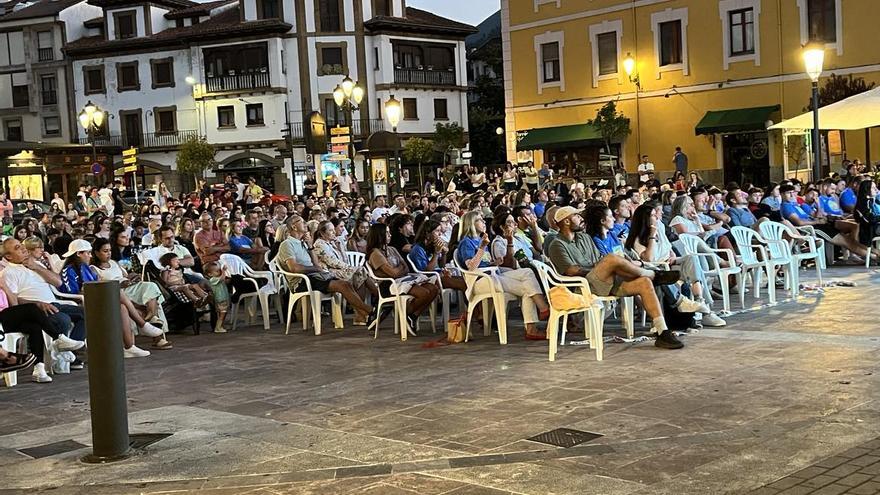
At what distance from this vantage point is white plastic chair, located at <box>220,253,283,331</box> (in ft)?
44.4

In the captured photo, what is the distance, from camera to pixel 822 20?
3092cm

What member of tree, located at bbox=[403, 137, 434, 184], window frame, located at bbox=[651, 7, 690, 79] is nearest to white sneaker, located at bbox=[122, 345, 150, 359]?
window frame, located at bbox=[651, 7, 690, 79]

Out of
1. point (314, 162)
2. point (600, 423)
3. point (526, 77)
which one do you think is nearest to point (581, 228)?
point (600, 423)

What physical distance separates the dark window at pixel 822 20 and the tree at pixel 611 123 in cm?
668

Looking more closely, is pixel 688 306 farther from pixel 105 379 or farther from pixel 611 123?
pixel 611 123

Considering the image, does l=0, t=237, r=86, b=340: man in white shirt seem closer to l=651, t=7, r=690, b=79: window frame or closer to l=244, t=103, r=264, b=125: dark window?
l=651, t=7, r=690, b=79: window frame

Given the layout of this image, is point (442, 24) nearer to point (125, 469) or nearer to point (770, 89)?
point (770, 89)

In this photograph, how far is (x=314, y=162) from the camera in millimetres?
51562

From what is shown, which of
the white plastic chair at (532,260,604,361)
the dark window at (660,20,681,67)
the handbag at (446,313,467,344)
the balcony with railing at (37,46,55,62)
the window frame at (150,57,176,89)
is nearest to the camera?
the white plastic chair at (532,260,604,361)

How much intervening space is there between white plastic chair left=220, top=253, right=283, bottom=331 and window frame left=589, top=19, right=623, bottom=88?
78.3 ft

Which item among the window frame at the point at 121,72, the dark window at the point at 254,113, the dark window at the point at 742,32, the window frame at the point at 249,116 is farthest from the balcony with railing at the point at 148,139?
the dark window at the point at 742,32

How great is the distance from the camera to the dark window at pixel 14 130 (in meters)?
62.2

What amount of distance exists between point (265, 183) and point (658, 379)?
166 ft

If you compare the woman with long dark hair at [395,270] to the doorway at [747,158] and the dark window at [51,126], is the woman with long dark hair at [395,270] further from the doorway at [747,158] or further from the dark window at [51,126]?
the dark window at [51,126]
